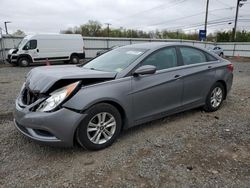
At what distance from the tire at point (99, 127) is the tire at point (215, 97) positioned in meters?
2.31

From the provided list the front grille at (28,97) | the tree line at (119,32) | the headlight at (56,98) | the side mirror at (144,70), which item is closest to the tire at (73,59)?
the front grille at (28,97)

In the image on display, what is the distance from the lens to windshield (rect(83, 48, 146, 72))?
376cm

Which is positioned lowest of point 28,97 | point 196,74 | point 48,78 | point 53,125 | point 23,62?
point 23,62

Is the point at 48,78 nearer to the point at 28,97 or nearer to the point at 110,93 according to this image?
the point at 28,97

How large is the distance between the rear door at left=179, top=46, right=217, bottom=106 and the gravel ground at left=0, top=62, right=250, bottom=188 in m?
0.57

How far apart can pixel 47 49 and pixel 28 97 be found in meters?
14.5

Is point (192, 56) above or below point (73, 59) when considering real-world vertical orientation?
above

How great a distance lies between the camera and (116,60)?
4.03 metres

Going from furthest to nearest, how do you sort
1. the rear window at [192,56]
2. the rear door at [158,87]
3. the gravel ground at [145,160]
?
the rear window at [192,56]
the rear door at [158,87]
the gravel ground at [145,160]

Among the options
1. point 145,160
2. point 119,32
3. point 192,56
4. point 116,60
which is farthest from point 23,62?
point 119,32

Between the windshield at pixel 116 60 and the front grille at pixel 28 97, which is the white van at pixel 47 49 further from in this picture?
the front grille at pixel 28 97

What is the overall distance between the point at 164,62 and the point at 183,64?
462 millimetres

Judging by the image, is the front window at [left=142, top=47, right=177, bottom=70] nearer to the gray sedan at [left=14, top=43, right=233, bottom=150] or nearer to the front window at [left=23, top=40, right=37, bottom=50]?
the gray sedan at [left=14, top=43, right=233, bottom=150]

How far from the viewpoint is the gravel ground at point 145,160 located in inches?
104
